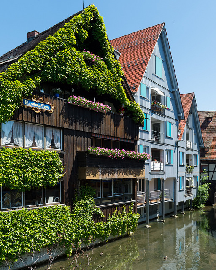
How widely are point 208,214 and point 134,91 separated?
1861 cm

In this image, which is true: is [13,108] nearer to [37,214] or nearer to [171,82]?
[37,214]

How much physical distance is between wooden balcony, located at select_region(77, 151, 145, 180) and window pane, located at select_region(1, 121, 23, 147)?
443 centimetres

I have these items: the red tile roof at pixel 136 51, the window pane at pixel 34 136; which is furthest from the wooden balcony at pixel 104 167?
the red tile roof at pixel 136 51

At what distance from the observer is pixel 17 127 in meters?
16.2

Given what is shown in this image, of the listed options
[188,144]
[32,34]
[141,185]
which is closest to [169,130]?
[141,185]

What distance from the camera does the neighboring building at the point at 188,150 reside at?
36.4 metres

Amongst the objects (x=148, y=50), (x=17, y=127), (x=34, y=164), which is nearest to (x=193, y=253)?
(x=34, y=164)

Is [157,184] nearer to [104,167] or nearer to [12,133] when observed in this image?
[104,167]

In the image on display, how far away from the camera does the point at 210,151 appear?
47.5 metres

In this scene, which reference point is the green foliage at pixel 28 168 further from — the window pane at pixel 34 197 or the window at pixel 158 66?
the window at pixel 158 66

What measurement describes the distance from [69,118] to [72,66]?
324cm

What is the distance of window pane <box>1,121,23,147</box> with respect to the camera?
1554 cm

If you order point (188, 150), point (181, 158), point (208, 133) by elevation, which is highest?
point (208, 133)

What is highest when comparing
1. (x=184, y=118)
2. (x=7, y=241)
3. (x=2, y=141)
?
(x=184, y=118)
